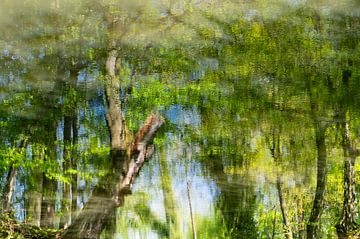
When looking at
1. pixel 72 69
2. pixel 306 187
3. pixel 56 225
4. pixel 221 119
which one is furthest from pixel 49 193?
pixel 306 187

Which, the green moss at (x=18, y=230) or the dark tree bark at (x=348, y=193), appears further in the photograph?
the dark tree bark at (x=348, y=193)

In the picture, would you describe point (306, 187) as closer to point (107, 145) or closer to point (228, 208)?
point (228, 208)

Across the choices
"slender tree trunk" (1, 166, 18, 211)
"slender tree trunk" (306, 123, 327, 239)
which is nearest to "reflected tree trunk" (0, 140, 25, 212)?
"slender tree trunk" (1, 166, 18, 211)

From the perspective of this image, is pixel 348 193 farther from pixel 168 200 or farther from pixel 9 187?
pixel 9 187

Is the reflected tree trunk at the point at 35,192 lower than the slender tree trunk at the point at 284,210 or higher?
higher

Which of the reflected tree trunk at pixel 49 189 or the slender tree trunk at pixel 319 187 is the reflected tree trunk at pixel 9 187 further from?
the slender tree trunk at pixel 319 187

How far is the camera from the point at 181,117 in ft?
4.01

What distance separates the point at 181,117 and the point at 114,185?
0.65 ft

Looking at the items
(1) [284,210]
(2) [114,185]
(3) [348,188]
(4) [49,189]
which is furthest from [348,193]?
(4) [49,189]

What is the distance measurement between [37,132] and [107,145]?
142 millimetres

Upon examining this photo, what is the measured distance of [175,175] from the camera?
4.07 feet

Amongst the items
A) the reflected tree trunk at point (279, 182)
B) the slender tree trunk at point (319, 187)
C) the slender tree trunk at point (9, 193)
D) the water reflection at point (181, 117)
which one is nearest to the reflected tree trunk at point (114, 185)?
the water reflection at point (181, 117)

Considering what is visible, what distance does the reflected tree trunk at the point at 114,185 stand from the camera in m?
1.15

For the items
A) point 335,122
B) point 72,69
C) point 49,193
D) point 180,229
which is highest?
point 72,69
